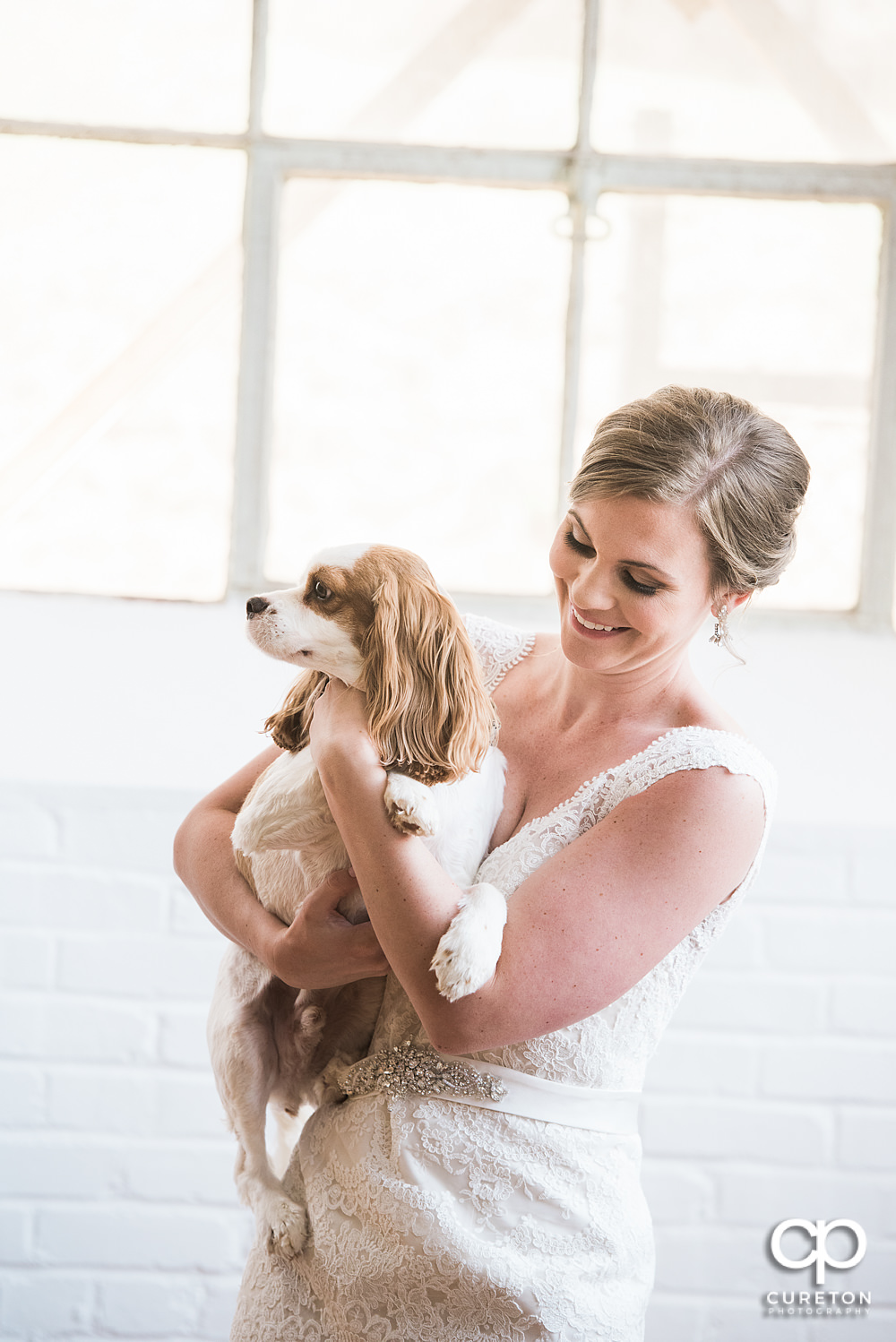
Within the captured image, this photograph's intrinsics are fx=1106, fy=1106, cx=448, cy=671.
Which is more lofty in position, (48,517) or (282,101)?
(282,101)

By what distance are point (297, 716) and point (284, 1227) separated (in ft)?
1.96

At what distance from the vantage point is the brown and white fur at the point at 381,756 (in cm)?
120

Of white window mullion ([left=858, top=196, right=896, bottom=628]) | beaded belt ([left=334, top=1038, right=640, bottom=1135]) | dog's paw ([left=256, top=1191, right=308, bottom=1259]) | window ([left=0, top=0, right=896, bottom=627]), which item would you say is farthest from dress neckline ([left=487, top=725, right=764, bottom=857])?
white window mullion ([left=858, top=196, right=896, bottom=628])

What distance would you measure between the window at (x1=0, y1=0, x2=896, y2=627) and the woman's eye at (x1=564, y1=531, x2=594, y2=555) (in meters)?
1.22

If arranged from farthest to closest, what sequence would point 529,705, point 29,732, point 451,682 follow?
point 29,732 → point 529,705 → point 451,682

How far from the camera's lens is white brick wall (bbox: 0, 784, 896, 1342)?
2182mm

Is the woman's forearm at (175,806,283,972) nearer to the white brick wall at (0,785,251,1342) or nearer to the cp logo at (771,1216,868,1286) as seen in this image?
the white brick wall at (0,785,251,1342)

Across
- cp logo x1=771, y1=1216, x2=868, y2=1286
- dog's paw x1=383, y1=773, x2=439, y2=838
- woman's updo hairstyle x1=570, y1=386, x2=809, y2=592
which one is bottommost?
cp logo x1=771, y1=1216, x2=868, y2=1286

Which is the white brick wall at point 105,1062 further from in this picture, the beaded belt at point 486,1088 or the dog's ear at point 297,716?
the beaded belt at point 486,1088

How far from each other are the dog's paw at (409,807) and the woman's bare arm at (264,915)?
0.41 ft

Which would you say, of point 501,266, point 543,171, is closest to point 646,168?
point 543,171

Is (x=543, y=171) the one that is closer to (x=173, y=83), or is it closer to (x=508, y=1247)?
(x=173, y=83)

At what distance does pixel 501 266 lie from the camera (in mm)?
2451

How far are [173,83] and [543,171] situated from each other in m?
0.84
